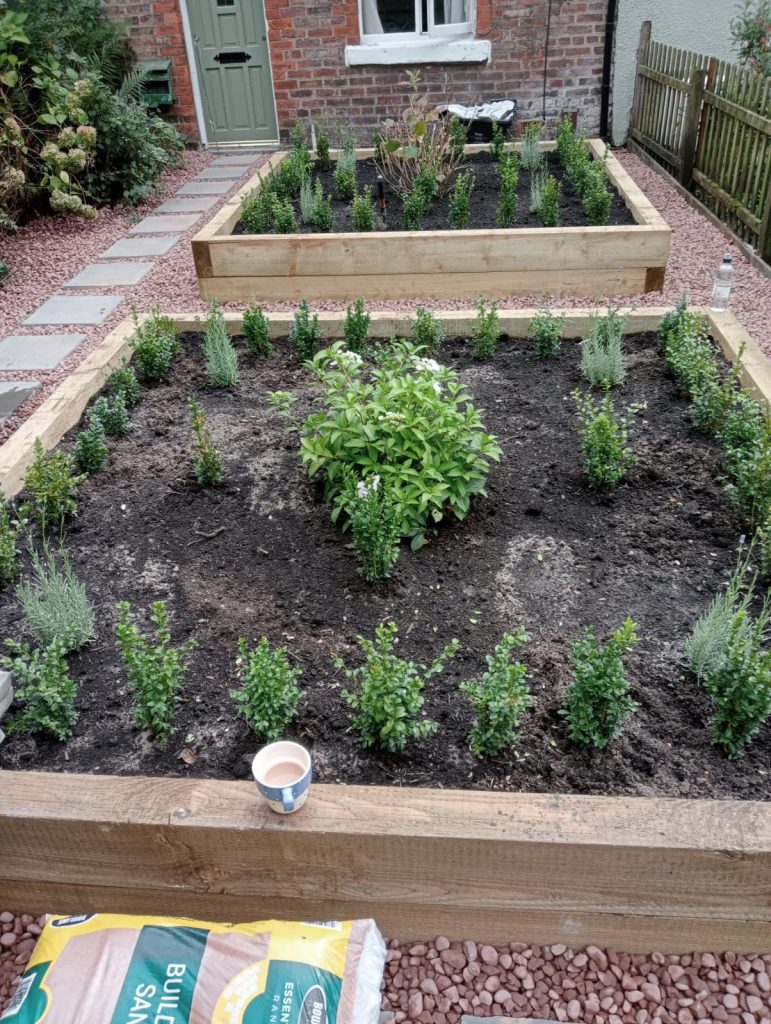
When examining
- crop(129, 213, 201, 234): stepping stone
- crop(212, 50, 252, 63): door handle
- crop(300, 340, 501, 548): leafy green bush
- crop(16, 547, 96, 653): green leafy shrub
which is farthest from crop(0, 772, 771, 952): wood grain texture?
crop(212, 50, 252, 63): door handle

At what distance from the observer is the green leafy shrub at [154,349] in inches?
164

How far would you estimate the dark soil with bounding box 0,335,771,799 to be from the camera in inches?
85.5

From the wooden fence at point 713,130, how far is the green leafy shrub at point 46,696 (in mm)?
5835

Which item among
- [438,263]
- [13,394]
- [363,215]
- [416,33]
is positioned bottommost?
[13,394]

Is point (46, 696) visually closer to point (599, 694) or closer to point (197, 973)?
point (197, 973)

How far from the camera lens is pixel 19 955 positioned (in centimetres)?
203

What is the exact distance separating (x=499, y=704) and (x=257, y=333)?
9.65 ft

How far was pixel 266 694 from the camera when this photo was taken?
7.09 ft

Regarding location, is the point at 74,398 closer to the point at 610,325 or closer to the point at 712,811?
the point at 610,325

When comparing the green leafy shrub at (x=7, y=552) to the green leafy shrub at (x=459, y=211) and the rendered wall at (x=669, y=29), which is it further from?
the rendered wall at (x=669, y=29)

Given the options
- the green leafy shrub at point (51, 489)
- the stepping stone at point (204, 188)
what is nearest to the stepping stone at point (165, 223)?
the stepping stone at point (204, 188)

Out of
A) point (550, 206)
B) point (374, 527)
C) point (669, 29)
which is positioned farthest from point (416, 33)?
point (374, 527)

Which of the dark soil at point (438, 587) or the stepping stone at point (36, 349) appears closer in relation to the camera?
the dark soil at point (438, 587)

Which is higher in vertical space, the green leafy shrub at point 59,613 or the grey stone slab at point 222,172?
the green leafy shrub at point 59,613
